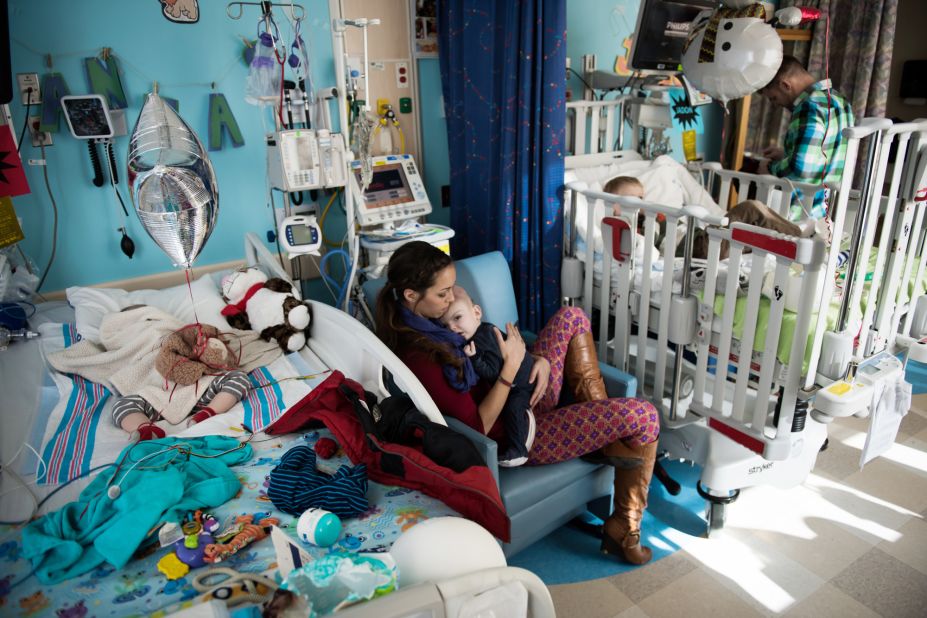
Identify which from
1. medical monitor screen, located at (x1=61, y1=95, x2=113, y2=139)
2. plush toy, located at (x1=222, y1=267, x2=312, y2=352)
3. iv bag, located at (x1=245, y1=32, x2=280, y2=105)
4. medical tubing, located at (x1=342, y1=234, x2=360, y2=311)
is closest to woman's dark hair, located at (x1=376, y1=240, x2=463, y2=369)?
plush toy, located at (x1=222, y1=267, x2=312, y2=352)

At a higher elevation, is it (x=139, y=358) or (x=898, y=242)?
(x=898, y=242)

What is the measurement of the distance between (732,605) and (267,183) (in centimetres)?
253

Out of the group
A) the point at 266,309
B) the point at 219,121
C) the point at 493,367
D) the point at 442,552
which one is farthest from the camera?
the point at 219,121

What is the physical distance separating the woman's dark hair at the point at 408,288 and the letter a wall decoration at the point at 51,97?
1603mm

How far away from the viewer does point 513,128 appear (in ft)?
8.64

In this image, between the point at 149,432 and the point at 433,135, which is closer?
the point at 149,432

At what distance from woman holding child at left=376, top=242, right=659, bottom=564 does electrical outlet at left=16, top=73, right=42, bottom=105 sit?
167 cm

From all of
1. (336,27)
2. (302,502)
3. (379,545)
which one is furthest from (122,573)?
(336,27)

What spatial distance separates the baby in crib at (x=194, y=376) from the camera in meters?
1.88

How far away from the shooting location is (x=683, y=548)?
2.15 meters

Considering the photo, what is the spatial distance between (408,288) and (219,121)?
4.82ft

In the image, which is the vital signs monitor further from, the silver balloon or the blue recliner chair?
the silver balloon

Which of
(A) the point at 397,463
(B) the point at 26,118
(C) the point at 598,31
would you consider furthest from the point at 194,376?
(C) the point at 598,31

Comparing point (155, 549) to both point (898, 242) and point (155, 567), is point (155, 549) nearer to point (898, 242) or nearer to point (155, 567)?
point (155, 567)
